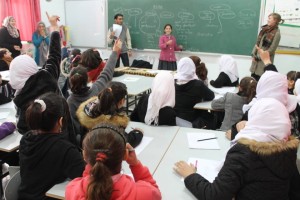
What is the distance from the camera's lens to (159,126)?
260cm

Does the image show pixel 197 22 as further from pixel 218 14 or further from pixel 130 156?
pixel 130 156

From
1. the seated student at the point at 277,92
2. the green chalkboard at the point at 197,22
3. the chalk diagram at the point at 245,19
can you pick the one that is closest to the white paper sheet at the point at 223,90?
the seated student at the point at 277,92

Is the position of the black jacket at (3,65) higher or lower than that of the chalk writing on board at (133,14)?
lower

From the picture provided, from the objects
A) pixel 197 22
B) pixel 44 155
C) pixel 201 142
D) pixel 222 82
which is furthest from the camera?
pixel 197 22

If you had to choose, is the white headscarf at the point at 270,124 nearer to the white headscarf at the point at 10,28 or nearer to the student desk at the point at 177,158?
the student desk at the point at 177,158

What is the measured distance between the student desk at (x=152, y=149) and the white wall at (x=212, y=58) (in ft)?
12.9

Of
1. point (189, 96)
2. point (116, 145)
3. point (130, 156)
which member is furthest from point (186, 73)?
point (116, 145)

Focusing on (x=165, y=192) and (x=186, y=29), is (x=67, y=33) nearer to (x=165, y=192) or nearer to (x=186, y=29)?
(x=186, y=29)

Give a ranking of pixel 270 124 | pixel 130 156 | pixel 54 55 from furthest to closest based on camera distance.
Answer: pixel 54 55 → pixel 270 124 → pixel 130 156

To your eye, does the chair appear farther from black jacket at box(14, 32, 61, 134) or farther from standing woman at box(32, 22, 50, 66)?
standing woman at box(32, 22, 50, 66)

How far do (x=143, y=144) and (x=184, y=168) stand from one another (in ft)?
1.72

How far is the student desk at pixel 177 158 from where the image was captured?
1.63 metres

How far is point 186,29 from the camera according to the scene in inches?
248

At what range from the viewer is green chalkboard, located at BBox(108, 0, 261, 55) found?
228 inches
